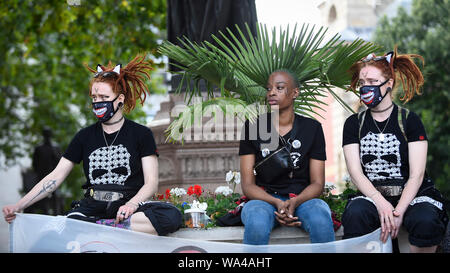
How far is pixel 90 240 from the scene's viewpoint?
14.7ft

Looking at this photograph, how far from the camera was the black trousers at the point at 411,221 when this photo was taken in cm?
434

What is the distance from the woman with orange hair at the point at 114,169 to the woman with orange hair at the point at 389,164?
1.33 metres

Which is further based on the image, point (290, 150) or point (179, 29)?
point (179, 29)

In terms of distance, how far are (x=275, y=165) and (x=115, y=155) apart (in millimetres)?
1176

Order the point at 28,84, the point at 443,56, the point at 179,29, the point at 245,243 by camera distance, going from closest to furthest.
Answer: the point at 245,243 < the point at 179,29 < the point at 443,56 < the point at 28,84

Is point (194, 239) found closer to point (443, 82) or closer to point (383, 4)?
point (443, 82)

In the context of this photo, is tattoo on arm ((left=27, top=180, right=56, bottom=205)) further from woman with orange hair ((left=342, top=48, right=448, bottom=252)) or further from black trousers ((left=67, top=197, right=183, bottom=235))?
woman with orange hair ((left=342, top=48, right=448, bottom=252))

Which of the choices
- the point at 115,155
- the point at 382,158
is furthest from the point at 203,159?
the point at 382,158

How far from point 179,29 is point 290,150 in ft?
13.7

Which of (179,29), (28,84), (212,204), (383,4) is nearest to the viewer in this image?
(212,204)

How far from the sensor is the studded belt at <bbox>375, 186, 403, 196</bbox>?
185 inches

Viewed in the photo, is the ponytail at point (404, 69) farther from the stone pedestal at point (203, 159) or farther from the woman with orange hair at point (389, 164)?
the stone pedestal at point (203, 159)
